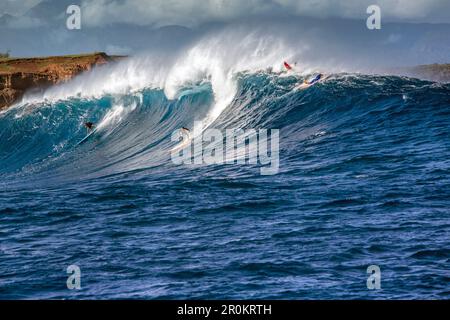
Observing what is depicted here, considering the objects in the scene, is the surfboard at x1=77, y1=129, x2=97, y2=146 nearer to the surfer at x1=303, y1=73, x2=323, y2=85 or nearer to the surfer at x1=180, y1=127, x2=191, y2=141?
the surfer at x1=180, y1=127, x2=191, y2=141

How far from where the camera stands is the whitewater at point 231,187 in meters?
11.6

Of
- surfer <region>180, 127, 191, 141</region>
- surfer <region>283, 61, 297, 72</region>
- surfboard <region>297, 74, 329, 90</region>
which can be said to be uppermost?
surfer <region>283, 61, 297, 72</region>

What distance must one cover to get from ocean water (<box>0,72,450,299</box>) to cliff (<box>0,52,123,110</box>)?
22543 millimetres

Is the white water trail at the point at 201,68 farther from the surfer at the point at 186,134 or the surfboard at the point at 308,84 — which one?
the surfboard at the point at 308,84

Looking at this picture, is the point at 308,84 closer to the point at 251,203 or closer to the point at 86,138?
the point at 86,138

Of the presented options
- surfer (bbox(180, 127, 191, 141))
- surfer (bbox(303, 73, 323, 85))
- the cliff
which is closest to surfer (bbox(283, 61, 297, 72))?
surfer (bbox(303, 73, 323, 85))

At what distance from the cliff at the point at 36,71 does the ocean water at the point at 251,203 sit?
22543 mm

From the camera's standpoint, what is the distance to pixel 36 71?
55.2m

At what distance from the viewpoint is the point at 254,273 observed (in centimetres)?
1154

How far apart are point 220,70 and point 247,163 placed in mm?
A: 10604

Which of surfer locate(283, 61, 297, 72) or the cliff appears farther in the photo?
the cliff

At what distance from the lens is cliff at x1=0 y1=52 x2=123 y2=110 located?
5212cm

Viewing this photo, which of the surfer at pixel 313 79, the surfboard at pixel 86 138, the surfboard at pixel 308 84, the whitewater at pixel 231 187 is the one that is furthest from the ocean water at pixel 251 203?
the surfer at pixel 313 79
